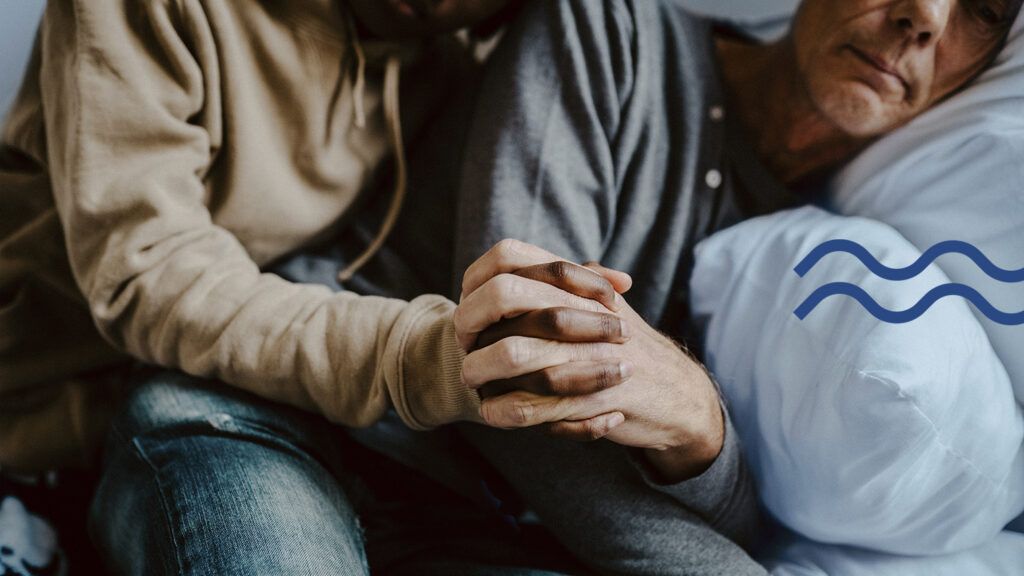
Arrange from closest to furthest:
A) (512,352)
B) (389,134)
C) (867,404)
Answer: (512,352), (867,404), (389,134)

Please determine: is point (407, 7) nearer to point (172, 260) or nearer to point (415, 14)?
point (415, 14)

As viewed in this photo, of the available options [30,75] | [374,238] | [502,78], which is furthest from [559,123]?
[30,75]

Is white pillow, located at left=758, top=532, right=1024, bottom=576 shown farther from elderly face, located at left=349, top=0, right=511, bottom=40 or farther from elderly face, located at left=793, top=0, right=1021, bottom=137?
elderly face, located at left=349, top=0, right=511, bottom=40

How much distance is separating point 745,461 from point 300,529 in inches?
17.2

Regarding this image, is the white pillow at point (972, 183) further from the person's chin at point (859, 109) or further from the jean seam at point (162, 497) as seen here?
the jean seam at point (162, 497)

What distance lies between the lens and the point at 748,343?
0.76 meters

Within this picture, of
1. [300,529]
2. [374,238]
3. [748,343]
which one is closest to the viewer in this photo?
[300,529]

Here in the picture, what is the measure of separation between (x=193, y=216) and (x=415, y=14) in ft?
1.02

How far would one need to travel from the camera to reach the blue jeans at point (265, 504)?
646mm

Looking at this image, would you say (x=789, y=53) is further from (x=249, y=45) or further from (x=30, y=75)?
(x=30, y=75)

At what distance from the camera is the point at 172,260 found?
2.33 ft

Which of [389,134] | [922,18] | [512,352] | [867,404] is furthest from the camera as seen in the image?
[389,134]

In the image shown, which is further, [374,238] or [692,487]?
[374,238]

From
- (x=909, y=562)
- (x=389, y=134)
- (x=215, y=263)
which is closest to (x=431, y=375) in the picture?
(x=215, y=263)
